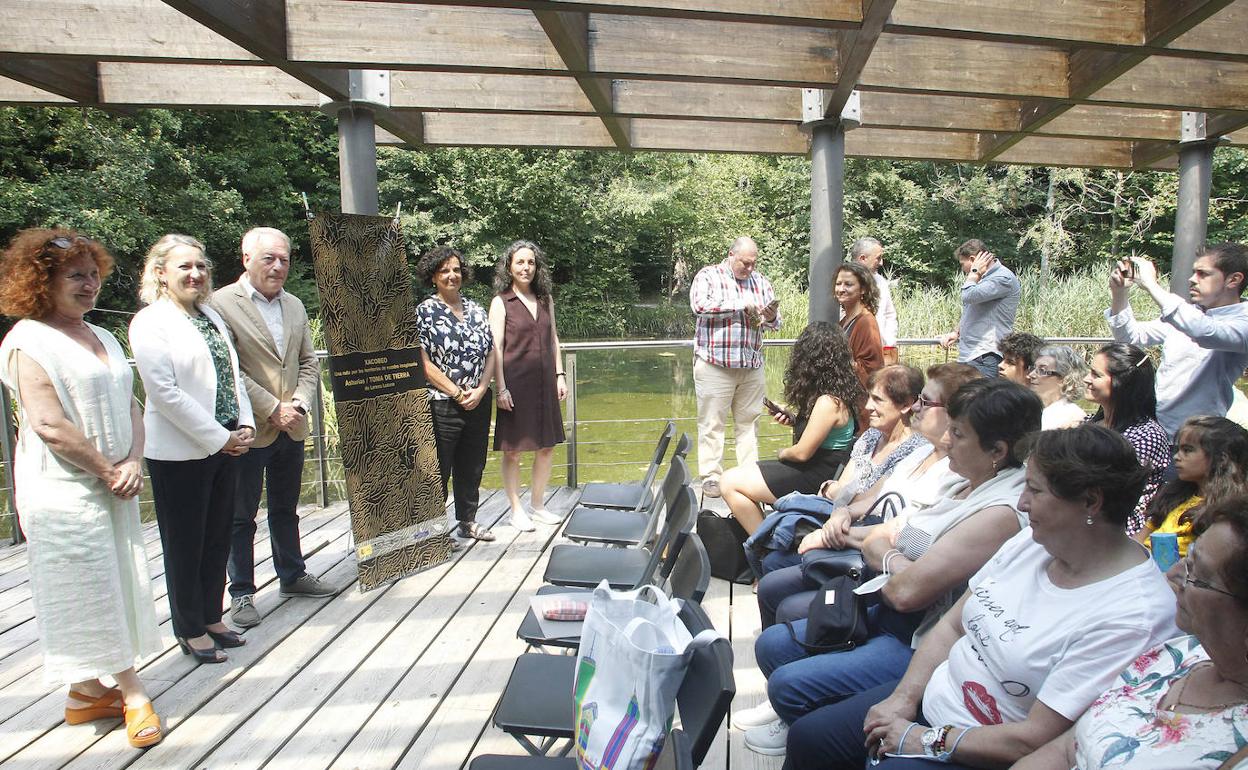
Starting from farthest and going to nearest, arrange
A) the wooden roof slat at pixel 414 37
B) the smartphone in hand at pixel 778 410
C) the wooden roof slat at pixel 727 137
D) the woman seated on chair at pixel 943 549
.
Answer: the wooden roof slat at pixel 727 137, the smartphone in hand at pixel 778 410, the wooden roof slat at pixel 414 37, the woman seated on chair at pixel 943 549

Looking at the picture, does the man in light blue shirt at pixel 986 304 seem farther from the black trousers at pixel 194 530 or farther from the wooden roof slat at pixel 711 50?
the black trousers at pixel 194 530

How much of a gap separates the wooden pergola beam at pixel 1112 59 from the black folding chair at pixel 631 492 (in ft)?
8.06

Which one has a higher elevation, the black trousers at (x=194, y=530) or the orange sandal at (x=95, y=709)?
the black trousers at (x=194, y=530)

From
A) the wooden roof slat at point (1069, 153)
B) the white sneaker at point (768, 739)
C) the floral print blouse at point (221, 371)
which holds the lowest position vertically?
the white sneaker at point (768, 739)

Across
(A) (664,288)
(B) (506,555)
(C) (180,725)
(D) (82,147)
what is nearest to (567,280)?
(A) (664,288)

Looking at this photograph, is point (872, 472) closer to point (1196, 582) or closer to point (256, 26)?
point (1196, 582)

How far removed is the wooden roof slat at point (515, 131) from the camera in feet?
15.2

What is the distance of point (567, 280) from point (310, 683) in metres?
20.6

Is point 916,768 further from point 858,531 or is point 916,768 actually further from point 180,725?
point 180,725

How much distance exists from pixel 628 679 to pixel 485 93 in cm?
330

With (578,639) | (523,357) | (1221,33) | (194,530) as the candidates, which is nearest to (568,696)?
(578,639)

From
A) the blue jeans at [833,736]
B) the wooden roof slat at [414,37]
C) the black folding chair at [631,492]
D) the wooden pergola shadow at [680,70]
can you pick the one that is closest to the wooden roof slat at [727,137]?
the wooden pergola shadow at [680,70]

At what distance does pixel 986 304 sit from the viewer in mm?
4516

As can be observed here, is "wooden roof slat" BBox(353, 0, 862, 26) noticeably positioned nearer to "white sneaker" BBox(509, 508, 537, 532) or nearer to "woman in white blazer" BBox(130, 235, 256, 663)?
"woman in white blazer" BBox(130, 235, 256, 663)
